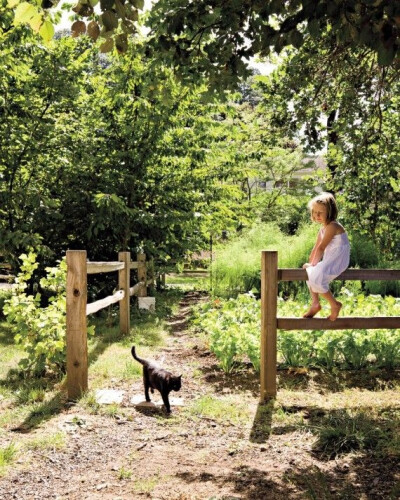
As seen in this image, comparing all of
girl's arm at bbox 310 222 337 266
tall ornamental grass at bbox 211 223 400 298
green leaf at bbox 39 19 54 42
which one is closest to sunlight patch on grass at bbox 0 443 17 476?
green leaf at bbox 39 19 54 42

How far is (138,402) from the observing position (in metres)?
4.80

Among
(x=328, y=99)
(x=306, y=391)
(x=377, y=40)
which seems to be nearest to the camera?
(x=377, y=40)

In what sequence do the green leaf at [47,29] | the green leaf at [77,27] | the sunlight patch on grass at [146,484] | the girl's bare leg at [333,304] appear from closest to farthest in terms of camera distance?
the green leaf at [47,29]
the green leaf at [77,27]
the sunlight patch on grass at [146,484]
the girl's bare leg at [333,304]

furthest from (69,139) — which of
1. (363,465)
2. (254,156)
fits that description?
(363,465)

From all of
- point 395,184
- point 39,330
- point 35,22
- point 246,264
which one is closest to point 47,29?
point 35,22

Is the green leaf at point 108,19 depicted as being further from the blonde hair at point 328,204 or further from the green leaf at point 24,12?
the blonde hair at point 328,204

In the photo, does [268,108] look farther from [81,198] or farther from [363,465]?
[363,465]

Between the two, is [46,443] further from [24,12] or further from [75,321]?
[24,12]

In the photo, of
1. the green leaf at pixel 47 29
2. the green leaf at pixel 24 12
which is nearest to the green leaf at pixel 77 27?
the green leaf at pixel 47 29

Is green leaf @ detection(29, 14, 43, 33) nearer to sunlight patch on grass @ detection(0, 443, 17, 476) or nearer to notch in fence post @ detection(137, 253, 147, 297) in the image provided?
sunlight patch on grass @ detection(0, 443, 17, 476)

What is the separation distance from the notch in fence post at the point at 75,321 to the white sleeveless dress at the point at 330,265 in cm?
224

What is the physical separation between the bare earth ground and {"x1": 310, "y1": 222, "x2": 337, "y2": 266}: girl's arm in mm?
1378

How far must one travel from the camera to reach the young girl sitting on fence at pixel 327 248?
4496 millimetres

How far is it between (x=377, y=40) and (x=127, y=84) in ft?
25.4
